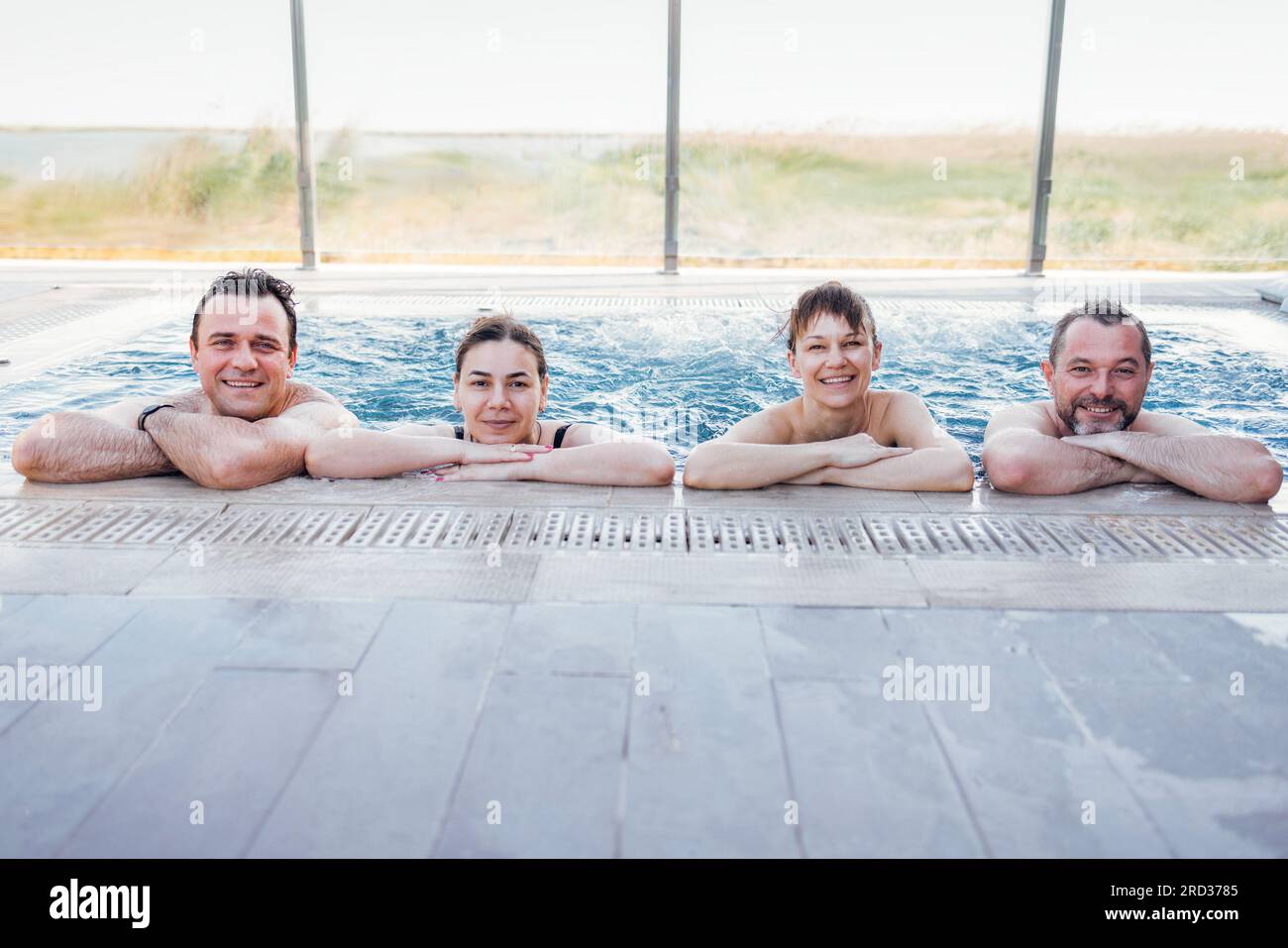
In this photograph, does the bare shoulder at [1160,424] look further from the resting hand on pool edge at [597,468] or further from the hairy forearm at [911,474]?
the resting hand on pool edge at [597,468]

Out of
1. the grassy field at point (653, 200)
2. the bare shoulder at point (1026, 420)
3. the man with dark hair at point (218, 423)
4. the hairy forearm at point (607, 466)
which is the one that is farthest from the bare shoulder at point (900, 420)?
the grassy field at point (653, 200)

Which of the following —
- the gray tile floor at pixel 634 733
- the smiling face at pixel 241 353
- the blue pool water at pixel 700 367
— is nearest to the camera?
the gray tile floor at pixel 634 733

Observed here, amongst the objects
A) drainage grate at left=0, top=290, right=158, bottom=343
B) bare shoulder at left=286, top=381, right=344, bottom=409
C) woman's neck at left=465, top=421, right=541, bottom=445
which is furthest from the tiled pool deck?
drainage grate at left=0, top=290, right=158, bottom=343

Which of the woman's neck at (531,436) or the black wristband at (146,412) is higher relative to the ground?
the black wristband at (146,412)

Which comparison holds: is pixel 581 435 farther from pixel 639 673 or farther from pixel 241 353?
pixel 639 673

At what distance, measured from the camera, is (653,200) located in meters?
8.63

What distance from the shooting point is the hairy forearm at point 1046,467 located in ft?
9.77

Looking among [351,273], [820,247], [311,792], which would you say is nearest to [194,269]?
[351,273]

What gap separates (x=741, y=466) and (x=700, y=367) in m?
2.77

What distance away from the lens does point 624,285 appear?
752 cm

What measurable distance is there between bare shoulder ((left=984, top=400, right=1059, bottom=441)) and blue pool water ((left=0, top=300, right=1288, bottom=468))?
3.46 feet

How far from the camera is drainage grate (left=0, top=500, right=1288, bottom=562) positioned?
2.53 meters

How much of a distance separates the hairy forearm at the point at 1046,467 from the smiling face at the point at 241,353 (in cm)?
217

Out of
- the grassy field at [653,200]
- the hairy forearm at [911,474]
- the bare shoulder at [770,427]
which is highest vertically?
the grassy field at [653,200]
